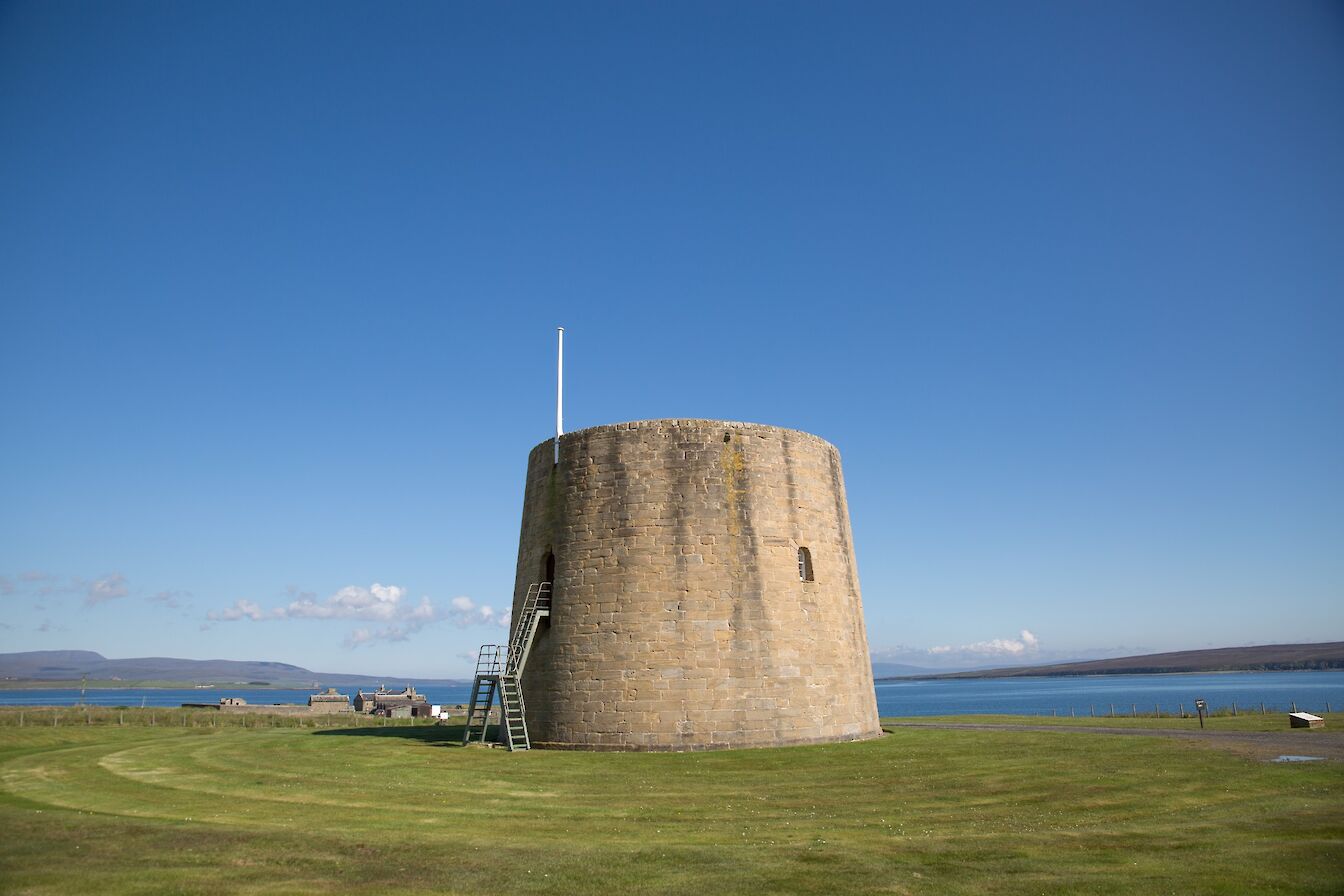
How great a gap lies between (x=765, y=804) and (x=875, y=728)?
11.9 metres

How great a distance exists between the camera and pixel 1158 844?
1052 cm

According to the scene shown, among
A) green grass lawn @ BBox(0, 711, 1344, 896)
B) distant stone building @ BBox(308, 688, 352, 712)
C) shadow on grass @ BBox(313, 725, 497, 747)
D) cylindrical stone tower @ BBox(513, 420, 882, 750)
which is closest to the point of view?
green grass lawn @ BBox(0, 711, 1344, 896)

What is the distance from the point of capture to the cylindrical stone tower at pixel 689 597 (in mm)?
21188

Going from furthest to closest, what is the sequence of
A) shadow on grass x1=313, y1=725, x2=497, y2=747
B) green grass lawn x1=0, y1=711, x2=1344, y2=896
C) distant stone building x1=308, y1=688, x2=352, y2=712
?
distant stone building x1=308, y1=688, x2=352, y2=712, shadow on grass x1=313, y1=725, x2=497, y2=747, green grass lawn x1=0, y1=711, x2=1344, y2=896

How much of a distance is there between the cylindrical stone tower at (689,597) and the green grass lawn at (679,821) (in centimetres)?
140

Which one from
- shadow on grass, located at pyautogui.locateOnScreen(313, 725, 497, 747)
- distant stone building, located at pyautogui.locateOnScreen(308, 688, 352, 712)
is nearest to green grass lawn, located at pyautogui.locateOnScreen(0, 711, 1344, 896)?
shadow on grass, located at pyautogui.locateOnScreen(313, 725, 497, 747)

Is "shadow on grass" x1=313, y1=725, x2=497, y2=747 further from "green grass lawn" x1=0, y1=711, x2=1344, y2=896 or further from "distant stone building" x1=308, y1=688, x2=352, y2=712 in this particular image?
"distant stone building" x1=308, y1=688, x2=352, y2=712

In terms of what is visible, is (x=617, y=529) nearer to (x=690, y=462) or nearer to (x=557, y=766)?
(x=690, y=462)

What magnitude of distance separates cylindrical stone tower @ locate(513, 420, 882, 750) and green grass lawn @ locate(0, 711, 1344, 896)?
1.40 metres

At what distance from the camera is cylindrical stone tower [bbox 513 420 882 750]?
69.5 ft

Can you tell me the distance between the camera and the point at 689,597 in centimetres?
2167

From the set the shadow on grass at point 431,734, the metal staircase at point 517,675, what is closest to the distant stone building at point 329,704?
the shadow on grass at point 431,734

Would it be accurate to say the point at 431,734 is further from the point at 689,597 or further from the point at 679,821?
the point at 679,821

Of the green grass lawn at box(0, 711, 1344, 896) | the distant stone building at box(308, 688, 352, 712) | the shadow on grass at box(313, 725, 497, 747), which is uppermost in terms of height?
the distant stone building at box(308, 688, 352, 712)
